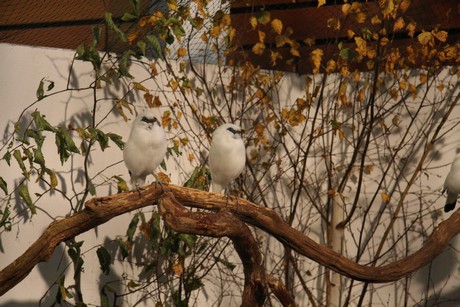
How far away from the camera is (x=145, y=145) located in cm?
314

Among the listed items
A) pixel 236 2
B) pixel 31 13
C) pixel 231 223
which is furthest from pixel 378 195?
pixel 31 13

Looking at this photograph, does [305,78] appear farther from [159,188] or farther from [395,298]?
[159,188]

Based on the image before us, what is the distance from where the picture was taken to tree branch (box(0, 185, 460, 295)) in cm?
295

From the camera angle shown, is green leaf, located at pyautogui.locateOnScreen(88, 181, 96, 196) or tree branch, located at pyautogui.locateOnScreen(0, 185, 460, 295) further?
green leaf, located at pyautogui.locateOnScreen(88, 181, 96, 196)

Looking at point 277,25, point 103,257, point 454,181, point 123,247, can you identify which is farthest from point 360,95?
point 103,257

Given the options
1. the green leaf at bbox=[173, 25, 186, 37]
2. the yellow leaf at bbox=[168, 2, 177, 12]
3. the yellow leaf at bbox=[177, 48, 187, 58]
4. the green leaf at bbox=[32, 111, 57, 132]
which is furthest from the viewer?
the yellow leaf at bbox=[177, 48, 187, 58]

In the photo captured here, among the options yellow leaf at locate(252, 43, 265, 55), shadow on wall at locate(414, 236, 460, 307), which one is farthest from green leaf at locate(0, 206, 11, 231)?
shadow on wall at locate(414, 236, 460, 307)

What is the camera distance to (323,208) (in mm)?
4531

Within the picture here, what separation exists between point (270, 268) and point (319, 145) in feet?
2.48

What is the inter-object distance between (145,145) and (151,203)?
0.28m

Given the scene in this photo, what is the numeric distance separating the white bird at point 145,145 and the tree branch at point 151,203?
0.25 m

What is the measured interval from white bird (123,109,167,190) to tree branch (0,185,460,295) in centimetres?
25

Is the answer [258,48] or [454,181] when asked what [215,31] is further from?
[454,181]

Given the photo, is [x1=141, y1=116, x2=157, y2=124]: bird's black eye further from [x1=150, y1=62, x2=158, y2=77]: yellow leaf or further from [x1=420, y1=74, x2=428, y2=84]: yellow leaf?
[x1=420, y1=74, x2=428, y2=84]: yellow leaf
